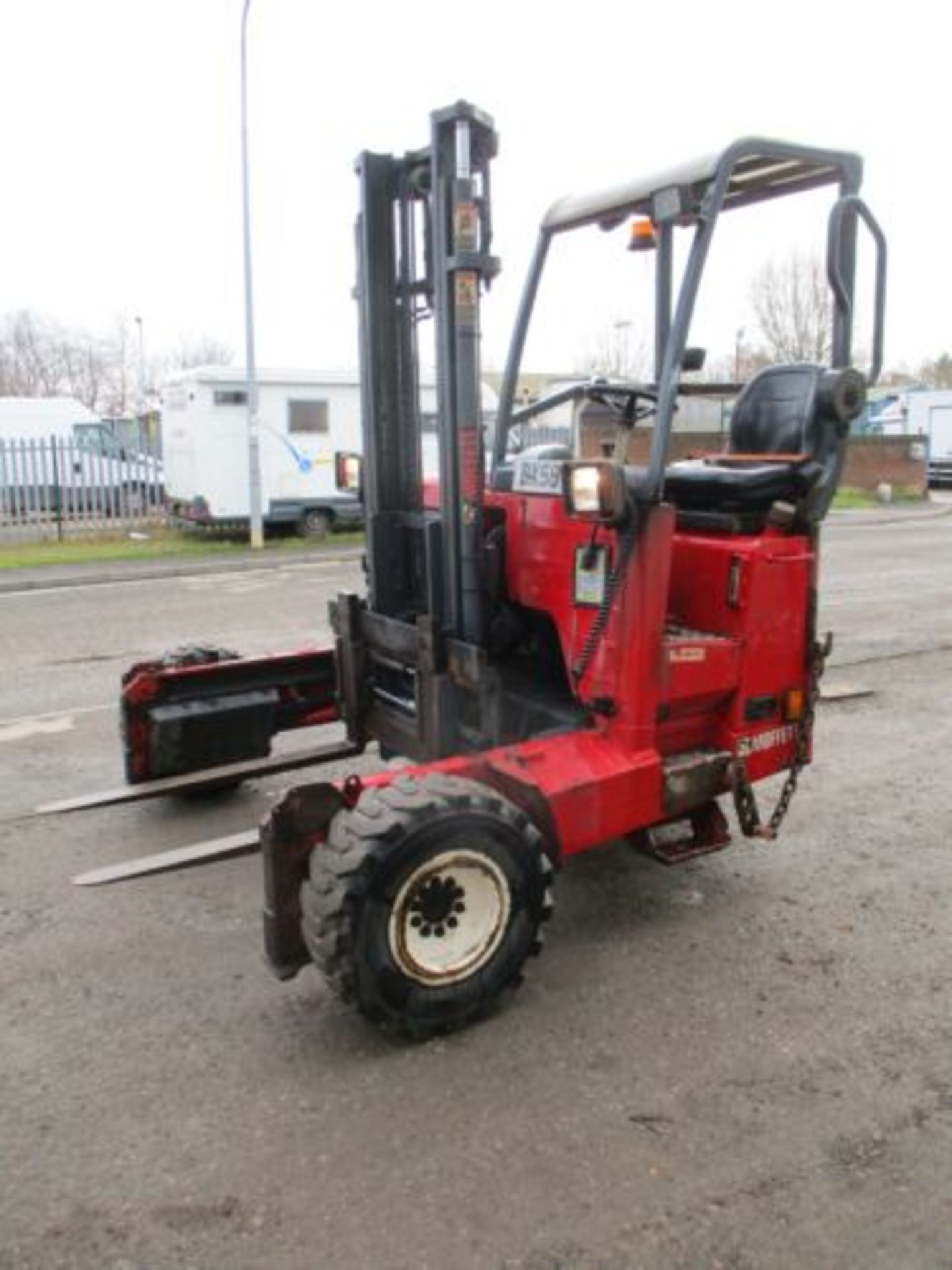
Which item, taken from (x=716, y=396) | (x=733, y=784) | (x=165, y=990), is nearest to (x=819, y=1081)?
(x=733, y=784)

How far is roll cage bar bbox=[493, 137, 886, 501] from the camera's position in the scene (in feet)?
12.5

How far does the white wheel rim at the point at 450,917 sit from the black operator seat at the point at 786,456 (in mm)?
1787

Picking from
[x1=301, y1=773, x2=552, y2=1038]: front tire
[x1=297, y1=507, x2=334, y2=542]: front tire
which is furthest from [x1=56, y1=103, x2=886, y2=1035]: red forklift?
[x1=297, y1=507, x2=334, y2=542]: front tire

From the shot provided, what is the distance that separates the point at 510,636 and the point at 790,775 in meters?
1.28

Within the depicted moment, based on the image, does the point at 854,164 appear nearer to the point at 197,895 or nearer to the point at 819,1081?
the point at 819,1081

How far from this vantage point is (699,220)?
3826 millimetres

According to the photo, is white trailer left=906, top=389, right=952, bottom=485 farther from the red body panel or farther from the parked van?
the red body panel

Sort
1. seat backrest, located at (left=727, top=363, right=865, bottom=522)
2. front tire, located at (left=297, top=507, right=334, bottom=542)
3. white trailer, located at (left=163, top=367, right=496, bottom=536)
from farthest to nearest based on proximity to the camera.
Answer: front tire, located at (left=297, top=507, right=334, bottom=542), white trailer, located at (left=163, top=367, right=496, bottom=536), seat backrest, located at (left=727, top=363, right=865, bottom=522)

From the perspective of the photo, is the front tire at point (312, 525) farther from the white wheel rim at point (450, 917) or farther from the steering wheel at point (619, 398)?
the white wheel rim at point (450, 917)

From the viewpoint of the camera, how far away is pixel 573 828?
12.0ft

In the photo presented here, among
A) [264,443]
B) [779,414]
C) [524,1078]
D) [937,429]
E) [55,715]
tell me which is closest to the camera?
[524,1078]

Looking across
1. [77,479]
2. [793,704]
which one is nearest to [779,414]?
[793,704]

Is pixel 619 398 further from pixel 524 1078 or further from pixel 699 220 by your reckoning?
pixel 524 1078

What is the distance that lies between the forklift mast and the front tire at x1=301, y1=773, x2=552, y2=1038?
3.44 ft
